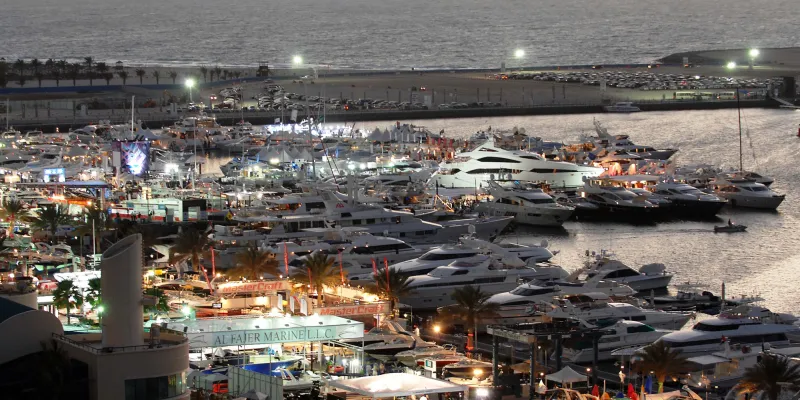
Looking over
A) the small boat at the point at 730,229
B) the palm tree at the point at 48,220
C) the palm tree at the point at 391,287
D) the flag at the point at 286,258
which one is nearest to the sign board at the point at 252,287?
the palm tree at the point at 391,287

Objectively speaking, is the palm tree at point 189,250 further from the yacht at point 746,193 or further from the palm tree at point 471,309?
the yacht at point 746,193

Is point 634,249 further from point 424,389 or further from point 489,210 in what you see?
point 424,389

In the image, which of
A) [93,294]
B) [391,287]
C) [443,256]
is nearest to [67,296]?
[93,294]

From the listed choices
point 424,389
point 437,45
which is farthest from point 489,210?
point 437,45

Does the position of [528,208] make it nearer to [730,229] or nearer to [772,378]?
[730,229]

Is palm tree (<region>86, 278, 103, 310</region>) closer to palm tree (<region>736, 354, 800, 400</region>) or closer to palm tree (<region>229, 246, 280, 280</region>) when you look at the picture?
palm tree (<region>229, 246, 280, 280</region>)

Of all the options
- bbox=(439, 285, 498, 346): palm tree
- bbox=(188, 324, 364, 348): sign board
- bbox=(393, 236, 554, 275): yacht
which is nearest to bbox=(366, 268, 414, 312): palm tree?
bbox=(439, 285, 498, 346): palm tree
